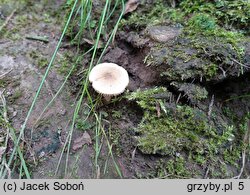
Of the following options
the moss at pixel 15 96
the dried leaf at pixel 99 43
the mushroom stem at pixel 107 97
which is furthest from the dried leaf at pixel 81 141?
the dried leaf at pixel 99 43

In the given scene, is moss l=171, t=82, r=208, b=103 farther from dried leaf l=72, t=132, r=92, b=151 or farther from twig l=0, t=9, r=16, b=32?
twig l=0, t=9, r=16, b=32

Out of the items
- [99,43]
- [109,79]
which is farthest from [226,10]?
[109,79]

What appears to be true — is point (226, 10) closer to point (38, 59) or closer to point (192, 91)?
point (192, 91)

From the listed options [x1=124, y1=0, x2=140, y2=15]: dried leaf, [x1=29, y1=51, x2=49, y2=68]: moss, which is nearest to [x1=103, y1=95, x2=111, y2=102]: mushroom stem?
[x1=29, y1=51, x2=49, y2=68]: moss

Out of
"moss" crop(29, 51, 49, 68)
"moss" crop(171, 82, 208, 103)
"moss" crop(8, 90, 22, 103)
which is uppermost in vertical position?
"moss" crop(171, 82, 208, 103)

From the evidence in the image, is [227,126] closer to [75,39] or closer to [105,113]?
[105,113]

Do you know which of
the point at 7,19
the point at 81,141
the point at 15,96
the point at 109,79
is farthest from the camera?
the point at 7,19
